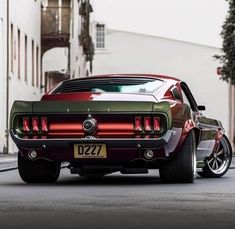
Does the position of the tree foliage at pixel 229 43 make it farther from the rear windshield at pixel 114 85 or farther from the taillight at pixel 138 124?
the taillight at pixel 138 124

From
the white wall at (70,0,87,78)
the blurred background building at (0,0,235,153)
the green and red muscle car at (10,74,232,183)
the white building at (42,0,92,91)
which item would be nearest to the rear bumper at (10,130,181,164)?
the green and red muscle car at (10,74,232,183)

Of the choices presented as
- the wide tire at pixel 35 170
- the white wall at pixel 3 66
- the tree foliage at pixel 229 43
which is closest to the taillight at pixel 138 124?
the wide tire at pixel 35 170

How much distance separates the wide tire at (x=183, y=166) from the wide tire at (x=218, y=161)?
212 centimetres

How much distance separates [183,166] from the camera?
40.9 ft

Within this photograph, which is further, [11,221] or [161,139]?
[161,139]

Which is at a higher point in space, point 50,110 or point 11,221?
point 50,110

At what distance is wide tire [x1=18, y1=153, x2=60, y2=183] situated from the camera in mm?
12922

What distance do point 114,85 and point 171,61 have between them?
59.2 m

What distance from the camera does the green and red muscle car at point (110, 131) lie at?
12016 millimetres

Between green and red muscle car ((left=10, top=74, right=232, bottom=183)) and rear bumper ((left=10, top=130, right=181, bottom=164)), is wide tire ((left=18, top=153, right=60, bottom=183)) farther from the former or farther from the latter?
rear bumper ((left=10, top=130, right=181, bottom=164))

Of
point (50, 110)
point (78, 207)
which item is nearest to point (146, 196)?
point (78, 207)

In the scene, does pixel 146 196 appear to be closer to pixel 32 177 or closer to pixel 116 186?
pixel 116 186

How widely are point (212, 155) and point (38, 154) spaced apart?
138 inches

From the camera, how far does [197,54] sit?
72250mm
